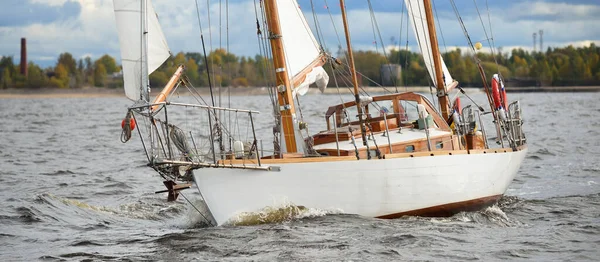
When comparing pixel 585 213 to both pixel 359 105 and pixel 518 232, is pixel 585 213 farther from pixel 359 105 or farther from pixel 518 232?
pixel 359 105

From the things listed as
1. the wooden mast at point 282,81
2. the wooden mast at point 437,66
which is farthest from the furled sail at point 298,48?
the wooden mast at point 437,66

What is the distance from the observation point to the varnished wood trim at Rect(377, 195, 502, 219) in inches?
888

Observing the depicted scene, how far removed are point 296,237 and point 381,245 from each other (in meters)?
1.75

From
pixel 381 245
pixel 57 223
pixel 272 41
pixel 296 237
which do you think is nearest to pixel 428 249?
pixel 381 245

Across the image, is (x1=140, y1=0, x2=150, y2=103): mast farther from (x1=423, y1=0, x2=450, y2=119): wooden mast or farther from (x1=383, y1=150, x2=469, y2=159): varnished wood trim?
(x1=423, y1=0, x2=450, y2=119): wooden mast

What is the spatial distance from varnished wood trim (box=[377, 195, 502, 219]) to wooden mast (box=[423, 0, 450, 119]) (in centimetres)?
313

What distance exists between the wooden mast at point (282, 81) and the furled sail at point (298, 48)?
58cm

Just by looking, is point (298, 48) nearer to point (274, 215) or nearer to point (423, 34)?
point (274, 215)

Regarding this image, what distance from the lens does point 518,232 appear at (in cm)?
2183

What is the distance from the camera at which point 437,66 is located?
89.6ft

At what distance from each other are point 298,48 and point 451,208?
5.30 meters

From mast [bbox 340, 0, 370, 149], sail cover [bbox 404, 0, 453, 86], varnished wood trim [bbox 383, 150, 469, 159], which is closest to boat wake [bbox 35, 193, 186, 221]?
mast [bbox 340, 0, 370, 149]

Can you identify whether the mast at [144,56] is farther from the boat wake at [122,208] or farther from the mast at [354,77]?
the boat wake at [122,208]

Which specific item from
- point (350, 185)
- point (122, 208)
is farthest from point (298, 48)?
point (122, 208)
